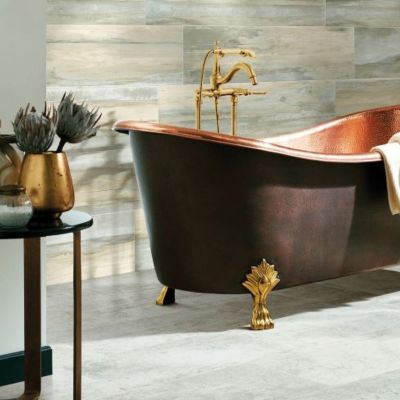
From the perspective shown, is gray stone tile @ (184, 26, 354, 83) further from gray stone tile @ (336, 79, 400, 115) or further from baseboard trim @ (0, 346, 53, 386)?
baseboard trim @ (0, 346, 53, 386)

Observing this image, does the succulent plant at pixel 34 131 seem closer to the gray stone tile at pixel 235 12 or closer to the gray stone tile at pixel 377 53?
the gray stone tile at pixel 235 12

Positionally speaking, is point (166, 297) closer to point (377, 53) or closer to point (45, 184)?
point (45, 184)

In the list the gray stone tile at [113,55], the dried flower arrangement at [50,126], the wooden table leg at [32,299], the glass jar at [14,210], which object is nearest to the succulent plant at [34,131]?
the dried flower arrangement at [50,126]

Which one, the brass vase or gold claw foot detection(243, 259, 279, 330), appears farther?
gold claw foot detection(243, 259, 279, 330)

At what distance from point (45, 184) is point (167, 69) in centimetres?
250

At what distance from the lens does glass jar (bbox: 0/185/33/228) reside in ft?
8.12

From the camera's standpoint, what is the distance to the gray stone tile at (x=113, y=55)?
4703mm

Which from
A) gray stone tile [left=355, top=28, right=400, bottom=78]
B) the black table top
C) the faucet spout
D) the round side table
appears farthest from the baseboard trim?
gray stone tile [left=355, top=28, right=400, bottom=78]

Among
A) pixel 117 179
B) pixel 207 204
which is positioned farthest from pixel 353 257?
pixel 117 179

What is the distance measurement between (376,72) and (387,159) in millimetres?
1869

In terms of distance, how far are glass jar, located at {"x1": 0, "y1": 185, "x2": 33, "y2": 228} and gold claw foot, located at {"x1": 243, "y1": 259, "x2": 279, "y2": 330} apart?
4.91 feet

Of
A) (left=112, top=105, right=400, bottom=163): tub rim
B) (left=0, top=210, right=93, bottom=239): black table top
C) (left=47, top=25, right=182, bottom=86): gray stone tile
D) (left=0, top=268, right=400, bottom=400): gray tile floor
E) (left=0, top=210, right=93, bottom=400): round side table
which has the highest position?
(left=47, top=25, right=182, bottom=86): gray stone tile

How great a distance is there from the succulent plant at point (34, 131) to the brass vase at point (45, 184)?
0.03 meters

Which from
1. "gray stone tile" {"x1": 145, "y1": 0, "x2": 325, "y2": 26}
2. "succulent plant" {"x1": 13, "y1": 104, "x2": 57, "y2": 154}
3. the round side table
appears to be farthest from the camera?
"gray stone tile" {"x1": 145, "y1": 0, "x2": 325, "y2": 26}
